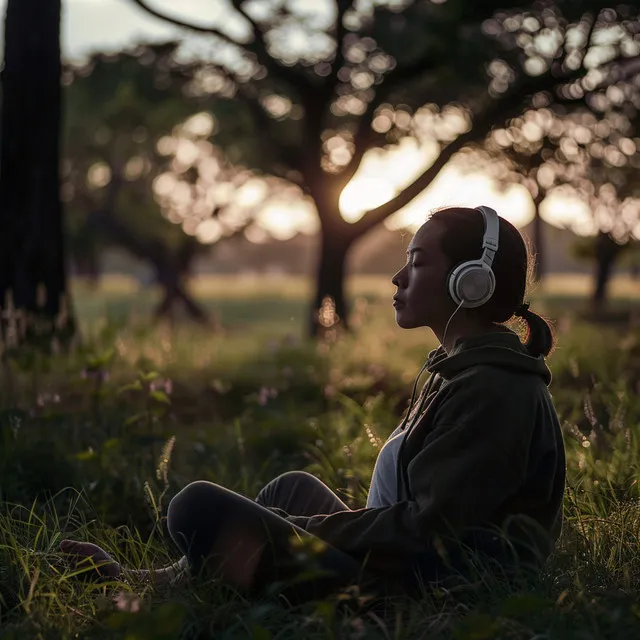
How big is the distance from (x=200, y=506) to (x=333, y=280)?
35.1ft

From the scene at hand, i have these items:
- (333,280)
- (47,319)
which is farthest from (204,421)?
(333,280)

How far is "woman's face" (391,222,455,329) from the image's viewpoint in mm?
2803

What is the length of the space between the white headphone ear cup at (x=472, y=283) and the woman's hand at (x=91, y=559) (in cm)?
153

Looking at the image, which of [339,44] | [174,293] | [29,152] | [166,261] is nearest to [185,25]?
[339,44]

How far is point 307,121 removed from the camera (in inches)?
538

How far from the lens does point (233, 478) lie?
493 cm

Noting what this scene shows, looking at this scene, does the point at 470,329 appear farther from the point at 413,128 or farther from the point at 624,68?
the point at 413,128

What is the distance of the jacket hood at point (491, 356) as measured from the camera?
8.71 feet

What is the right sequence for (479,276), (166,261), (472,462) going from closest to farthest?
1. (472,462)
2. (479,276)
3. (166,261)

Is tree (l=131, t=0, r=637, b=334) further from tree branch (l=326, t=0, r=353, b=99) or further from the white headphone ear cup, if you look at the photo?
the white headphone ear cup

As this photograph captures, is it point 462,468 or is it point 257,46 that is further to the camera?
point 257,46

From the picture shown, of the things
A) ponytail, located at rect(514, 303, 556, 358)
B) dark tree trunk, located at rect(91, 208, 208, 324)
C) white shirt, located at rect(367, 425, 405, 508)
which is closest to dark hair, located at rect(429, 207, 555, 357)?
ponytail, located at rect(514, 303, 556, 358)

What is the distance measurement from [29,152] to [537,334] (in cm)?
702

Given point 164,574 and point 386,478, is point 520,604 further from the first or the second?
point 164,574
